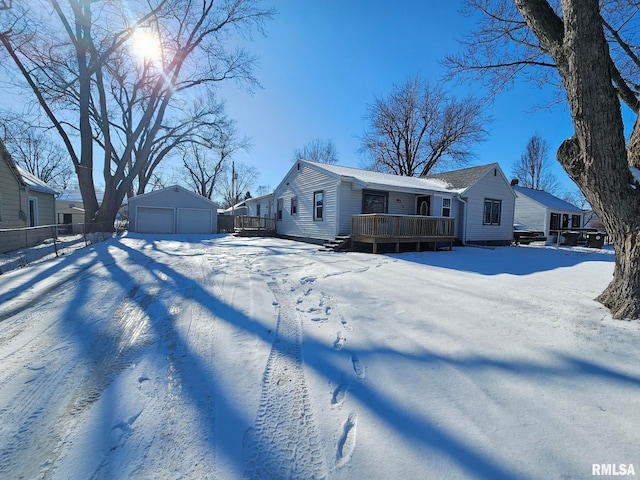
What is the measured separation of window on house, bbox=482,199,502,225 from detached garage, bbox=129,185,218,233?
19084 millimetres

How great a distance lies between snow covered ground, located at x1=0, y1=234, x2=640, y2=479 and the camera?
1.62 meters

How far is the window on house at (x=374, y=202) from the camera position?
12.6m

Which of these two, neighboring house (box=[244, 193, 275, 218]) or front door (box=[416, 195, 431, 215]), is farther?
neighboring house (box=[244, 193, 275, 218])

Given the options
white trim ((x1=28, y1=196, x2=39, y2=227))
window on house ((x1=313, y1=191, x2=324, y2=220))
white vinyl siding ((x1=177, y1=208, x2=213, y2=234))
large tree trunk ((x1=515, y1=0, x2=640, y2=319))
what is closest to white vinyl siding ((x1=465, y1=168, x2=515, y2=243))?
window on house ((x1=313, y1=191, x2=324, y2=220))

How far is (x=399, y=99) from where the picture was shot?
85.6ft

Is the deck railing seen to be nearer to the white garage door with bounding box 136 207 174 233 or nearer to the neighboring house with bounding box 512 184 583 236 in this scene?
the white garage door with bounding box 136 207 174 233

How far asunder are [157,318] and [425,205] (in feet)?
42.5

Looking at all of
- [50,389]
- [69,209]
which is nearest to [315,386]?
[50,389]

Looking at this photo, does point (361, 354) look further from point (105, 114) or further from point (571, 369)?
point (105, 114)

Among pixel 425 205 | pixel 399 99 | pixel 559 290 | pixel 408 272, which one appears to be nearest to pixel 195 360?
pixel 408 272

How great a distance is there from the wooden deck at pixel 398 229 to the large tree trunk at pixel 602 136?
274 inches

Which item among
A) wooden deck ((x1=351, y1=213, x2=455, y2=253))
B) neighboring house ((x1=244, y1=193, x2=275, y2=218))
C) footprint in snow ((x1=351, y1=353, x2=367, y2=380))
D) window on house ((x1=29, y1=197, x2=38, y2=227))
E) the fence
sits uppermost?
neighboring house ((x1=244, y1=193, x2=275, y2=218))

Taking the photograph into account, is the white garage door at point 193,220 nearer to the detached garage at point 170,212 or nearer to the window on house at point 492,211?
the detached garage at point 170,212

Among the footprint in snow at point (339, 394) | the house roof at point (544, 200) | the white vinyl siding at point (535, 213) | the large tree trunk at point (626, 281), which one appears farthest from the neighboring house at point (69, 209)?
the house roof at point (544, 200)
